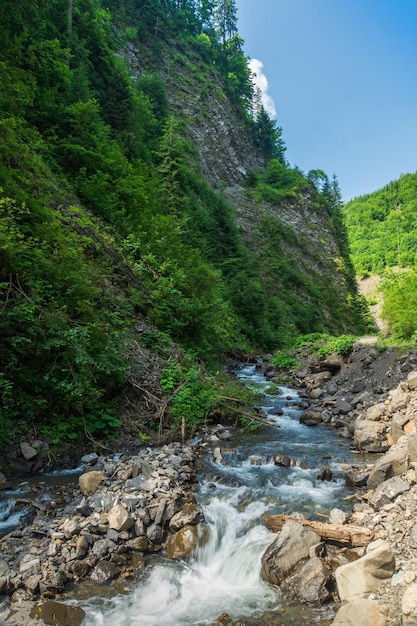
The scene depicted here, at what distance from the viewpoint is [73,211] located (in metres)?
13.2

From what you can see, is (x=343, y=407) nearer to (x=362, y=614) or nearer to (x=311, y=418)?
(x=311, y=418)

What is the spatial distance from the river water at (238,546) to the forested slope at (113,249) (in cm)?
235

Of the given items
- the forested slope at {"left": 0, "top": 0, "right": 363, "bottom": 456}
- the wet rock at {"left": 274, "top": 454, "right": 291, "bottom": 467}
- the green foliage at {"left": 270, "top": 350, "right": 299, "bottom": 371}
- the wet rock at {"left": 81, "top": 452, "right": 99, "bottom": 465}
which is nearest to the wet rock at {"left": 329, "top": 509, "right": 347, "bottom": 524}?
the wet rock at {"left": 274, "top": 454, "right": 291, "bottom": 467}

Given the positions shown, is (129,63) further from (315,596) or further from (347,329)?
(315,596)

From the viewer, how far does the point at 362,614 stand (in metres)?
3.99

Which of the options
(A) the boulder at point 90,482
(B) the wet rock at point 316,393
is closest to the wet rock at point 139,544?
(A) the boulder at point 90,482

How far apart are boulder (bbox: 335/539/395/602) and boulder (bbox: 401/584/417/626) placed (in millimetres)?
468

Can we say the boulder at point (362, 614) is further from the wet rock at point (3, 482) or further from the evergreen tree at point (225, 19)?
the evergreen tree at point (225, 19)

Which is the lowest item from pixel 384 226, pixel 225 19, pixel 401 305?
pixel 401 305

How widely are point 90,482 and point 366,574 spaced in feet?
14.4

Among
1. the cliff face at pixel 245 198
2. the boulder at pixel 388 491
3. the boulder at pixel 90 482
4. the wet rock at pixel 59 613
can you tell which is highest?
the cliff face at pixel 245 198

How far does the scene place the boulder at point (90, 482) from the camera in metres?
6.50

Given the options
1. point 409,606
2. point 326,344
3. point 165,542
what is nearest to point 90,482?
point 165,542

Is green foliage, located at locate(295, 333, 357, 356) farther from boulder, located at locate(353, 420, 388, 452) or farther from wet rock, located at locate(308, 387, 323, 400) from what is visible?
boulder, located at locate(353, 420, 388, 452)
